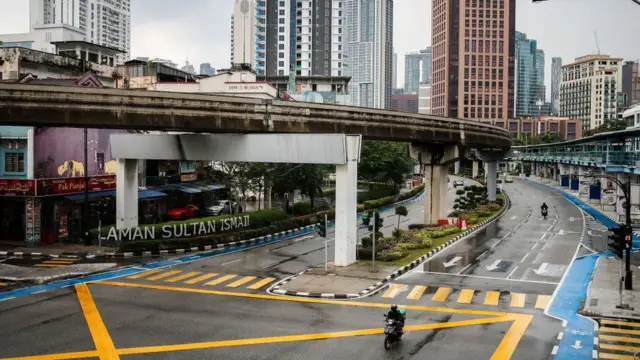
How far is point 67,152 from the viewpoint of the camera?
45.8 meters

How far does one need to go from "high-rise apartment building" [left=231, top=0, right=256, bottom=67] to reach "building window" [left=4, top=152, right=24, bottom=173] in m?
110

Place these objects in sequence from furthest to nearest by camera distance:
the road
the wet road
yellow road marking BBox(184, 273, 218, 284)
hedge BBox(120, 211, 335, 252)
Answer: hedge BBox(120, 211, 335, 252) → the wet road → yellow road marking BBox(184, 273, 218, 284) → the road

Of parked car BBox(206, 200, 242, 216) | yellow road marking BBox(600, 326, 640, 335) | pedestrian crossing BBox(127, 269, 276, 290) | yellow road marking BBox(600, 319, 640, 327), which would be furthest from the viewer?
parked car BBox(206, 200, 242, 216)

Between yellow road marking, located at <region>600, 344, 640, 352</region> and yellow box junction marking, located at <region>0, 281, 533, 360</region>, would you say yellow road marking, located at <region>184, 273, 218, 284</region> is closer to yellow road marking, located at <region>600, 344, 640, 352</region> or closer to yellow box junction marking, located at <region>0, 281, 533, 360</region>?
yellow box junction marking, located at <region>0, 281, 533, 360</region>

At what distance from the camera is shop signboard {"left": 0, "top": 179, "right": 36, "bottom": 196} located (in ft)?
136

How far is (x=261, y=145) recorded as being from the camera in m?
34.2

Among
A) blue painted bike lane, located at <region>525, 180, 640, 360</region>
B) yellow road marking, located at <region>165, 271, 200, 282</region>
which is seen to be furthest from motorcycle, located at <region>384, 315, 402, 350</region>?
yellow road marking, located at <region>165, 271, 200, 282</region>

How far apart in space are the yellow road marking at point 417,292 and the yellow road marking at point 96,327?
40.9 feet

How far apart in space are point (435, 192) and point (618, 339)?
3117 centimetres

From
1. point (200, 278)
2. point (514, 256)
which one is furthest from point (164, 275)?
point (514, 256)

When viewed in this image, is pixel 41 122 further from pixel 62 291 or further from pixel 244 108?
pixel 244 108

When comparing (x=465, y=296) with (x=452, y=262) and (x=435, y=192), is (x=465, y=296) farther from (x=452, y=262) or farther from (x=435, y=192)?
(x=435, y=192)

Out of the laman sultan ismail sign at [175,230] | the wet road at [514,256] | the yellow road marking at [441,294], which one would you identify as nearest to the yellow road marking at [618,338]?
the wet road at [514,256]

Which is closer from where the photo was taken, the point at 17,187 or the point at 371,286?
the point at 371,286
